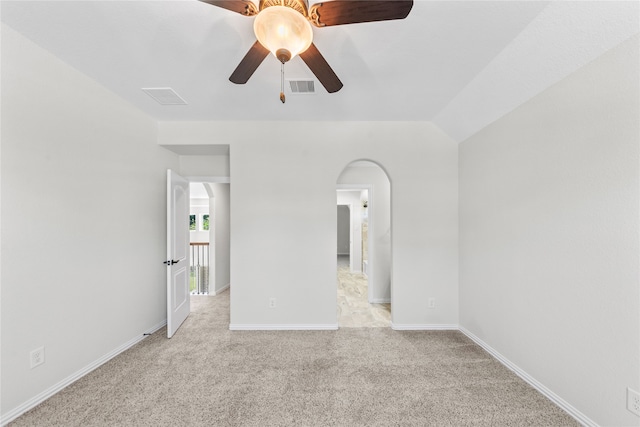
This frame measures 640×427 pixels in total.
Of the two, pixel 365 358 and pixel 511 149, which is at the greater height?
pixel 511 149

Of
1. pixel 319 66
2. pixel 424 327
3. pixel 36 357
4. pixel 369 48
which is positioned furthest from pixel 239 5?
pixel 424 327

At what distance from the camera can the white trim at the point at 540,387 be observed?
161 cm

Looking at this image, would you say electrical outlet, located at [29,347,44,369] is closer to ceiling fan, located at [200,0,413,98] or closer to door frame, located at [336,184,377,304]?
ceiling fan, located at [200,0,413,98]

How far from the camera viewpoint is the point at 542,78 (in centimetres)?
182

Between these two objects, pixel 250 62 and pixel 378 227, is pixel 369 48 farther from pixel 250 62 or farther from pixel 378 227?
pixel 378 227

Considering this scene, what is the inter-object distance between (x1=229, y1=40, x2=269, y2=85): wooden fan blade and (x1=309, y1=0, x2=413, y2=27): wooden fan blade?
0.32 meters

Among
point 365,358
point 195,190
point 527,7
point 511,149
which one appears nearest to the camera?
point 527,7

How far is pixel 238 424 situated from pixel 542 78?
10.6ft

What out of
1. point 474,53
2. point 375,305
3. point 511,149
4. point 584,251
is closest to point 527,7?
point 474,53

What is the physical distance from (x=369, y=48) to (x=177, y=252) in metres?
3.10

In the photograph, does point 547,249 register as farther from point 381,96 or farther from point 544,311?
point 381,96

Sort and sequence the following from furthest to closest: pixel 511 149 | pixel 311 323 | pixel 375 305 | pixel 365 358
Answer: pixel 375 305 < pixel 311 323 < pixel 365 358 < pixel 511 149

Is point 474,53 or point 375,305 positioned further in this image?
point 375,305

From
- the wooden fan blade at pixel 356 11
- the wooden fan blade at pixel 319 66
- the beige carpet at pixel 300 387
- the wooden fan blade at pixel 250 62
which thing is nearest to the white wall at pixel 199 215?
the beige carpet at pixel 300 387
